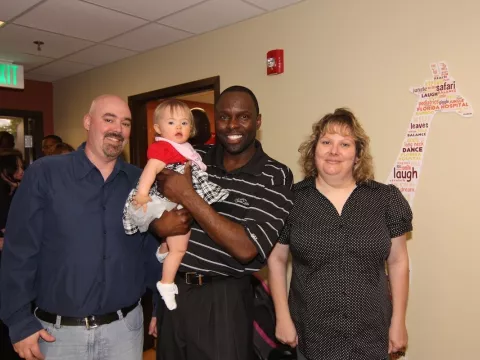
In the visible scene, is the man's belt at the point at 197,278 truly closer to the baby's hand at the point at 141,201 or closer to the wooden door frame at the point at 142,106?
the baby's hand at the point at 141,201

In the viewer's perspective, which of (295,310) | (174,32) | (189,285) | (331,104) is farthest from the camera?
(174,32)

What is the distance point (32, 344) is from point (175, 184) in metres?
0.88

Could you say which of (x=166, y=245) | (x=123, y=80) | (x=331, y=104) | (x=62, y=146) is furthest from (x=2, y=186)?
(x=331, y=104)

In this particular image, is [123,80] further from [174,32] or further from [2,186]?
[2,186]

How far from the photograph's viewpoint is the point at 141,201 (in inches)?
63.4

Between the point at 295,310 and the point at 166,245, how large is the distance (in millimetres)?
630

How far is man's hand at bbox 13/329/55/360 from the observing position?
5.58ft

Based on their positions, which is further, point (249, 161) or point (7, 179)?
point (7, 179)

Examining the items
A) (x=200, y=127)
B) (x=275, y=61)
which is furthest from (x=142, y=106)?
(x=200, y=127)

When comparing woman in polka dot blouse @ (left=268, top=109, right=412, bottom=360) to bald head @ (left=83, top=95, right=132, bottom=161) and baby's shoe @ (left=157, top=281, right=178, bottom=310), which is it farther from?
bald head @ (left=83, top=95, right=132, bottom=161)

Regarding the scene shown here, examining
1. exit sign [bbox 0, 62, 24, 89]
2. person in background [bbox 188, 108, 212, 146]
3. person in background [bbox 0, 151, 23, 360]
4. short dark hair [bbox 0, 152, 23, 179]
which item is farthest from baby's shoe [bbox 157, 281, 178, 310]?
exit sign [bbox 0, 62, 24, 89]

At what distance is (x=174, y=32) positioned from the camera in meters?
3.59

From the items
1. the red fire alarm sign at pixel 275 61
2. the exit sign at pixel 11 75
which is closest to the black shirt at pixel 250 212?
the red fire alarm sign at pixel 275 61

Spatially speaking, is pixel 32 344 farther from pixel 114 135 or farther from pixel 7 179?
pixel 7 179
